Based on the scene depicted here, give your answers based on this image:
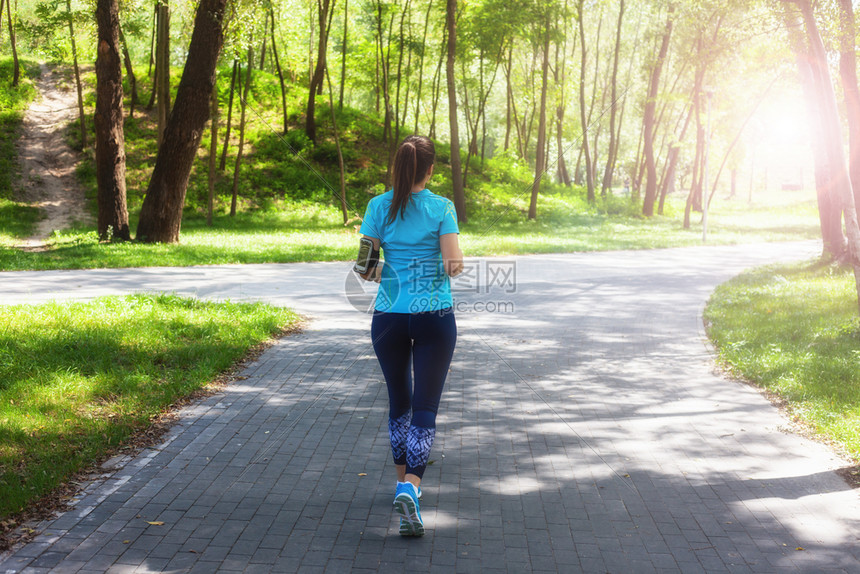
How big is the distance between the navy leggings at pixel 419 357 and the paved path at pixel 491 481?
52 cm

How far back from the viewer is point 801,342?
886 centimetres

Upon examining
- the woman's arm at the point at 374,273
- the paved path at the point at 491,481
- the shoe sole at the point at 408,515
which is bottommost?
the paved path at the point at 491,481

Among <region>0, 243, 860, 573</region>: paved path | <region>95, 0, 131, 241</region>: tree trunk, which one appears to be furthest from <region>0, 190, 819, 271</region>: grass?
<region>0, 243, 860, 573</region>: paved path

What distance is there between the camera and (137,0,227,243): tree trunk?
16.8 meters

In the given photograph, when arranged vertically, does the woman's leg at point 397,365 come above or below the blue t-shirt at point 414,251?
below

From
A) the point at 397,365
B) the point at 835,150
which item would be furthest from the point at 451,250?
the point at 835,150

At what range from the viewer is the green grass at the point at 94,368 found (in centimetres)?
476

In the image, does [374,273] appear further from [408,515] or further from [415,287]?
[408,515]

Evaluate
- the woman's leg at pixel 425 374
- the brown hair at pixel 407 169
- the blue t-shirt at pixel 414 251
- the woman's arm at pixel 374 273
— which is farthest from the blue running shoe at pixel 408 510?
the brown hair at pixel 407 169

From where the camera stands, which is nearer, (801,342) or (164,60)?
(801,342)

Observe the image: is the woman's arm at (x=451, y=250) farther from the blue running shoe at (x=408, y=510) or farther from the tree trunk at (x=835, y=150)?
the tree trunk at (x=835, y=150)

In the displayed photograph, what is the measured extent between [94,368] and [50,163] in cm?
2526

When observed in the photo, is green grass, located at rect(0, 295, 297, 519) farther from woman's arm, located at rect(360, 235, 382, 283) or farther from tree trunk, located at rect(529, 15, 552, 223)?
tree trunk, located at rect(529, 15, 552, 223)

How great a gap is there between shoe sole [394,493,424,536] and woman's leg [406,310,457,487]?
0.15 meters
